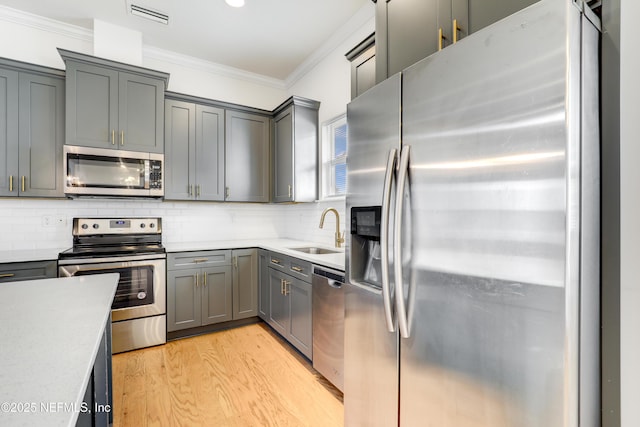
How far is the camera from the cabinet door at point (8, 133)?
8.29 ft

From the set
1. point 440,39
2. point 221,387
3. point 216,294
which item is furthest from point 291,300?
point 440,39

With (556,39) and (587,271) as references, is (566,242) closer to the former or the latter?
(587,271)

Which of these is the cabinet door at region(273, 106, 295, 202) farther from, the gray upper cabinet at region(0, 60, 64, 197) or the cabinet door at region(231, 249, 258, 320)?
the gray upper cabinet at region(0, 60, 64, 197)

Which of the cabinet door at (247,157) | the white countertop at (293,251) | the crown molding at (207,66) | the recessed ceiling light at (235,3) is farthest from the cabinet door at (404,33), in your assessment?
the crown molding at (207,66)

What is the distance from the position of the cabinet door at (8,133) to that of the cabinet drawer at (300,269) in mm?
2381

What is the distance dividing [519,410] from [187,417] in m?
1.81

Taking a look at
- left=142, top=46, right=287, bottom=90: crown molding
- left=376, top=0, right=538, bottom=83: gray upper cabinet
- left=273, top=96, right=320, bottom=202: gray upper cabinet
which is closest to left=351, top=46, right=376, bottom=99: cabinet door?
left=376, top=0, right=538, bottom=83: gray upper cabinet

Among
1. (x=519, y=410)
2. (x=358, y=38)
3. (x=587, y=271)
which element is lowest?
(x=519, y=410)

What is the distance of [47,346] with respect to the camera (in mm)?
772

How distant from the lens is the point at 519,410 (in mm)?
850

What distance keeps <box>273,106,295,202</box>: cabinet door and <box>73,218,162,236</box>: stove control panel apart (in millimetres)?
1325

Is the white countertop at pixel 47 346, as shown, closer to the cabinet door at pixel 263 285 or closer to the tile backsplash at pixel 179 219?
the cabinet door at pixel 263 285

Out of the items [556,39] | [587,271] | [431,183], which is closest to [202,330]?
[431,183]

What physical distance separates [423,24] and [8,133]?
3.27 meters
